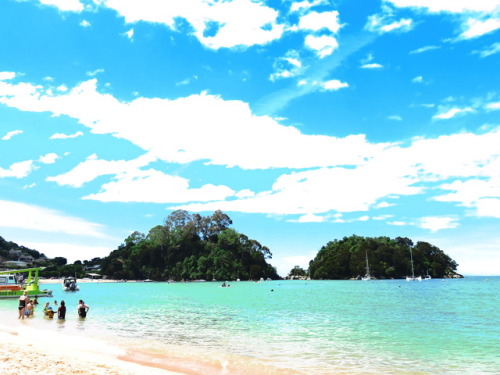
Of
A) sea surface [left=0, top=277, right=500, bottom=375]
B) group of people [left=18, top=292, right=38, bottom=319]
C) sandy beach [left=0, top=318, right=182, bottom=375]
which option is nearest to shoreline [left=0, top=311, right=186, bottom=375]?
sandy beach [left=0, top=318, right=182, bottom=375]

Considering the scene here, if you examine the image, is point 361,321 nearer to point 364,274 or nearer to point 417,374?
point 417,374

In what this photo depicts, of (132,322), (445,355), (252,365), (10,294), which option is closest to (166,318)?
(132,322)

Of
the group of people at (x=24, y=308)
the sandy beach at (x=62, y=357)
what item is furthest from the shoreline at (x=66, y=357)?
the group of people at (x=24, y=308)

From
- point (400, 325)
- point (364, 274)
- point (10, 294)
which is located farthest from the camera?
point (364, 274)

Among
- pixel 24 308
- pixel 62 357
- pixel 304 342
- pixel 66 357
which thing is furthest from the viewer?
pixel 24 308

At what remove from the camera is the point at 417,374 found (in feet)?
52.1

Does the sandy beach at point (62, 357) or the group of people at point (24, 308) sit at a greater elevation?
the group of people at point (24, 308)

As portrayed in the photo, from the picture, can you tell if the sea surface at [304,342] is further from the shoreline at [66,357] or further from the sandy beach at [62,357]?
the sandy beach at [62,357]

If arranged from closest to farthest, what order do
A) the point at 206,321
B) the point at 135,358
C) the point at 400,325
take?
the point at 135,358, the point at 400,325, the point at 206,321

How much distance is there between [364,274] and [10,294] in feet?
531

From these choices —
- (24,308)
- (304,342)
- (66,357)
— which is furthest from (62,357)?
(24,308)

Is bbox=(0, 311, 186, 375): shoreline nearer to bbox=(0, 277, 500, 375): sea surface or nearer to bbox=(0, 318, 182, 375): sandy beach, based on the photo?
bbox=(0, 318, 182, 375): sandy beach

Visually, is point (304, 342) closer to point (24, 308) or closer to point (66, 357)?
point (66, 357)

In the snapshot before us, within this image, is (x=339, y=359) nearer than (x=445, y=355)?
Yes
